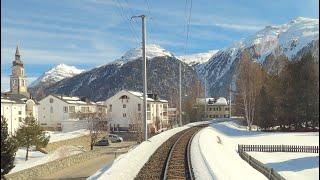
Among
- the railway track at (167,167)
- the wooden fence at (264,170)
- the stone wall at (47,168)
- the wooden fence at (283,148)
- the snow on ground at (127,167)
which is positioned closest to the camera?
the railway track at (167,167)

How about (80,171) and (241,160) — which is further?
(80,171)

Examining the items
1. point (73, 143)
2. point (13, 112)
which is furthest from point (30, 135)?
point (13, 112)

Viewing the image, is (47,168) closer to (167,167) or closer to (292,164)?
(167,167)

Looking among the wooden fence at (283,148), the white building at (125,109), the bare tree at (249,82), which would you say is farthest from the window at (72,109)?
the wooden fence at (283,148)

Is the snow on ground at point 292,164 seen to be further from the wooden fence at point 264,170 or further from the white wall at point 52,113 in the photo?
the white wall at point 52,113

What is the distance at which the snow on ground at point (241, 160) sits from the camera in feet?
74.2

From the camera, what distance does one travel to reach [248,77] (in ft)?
233

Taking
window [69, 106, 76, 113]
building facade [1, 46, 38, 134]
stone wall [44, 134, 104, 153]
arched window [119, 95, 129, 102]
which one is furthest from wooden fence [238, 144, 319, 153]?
window [69, 106, 76, 113]

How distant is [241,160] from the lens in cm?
3397

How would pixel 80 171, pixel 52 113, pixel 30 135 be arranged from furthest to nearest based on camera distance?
pixel 52 113
pixel 30 135
pixel 80 171

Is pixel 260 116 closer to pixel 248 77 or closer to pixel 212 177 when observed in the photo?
pixel 248 77

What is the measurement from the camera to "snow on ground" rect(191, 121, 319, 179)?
22.6 m

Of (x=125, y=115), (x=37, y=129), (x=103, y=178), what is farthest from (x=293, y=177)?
(x=125, y=115)

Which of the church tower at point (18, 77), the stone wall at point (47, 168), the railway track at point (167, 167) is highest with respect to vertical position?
the church tower at point (18, 77)
